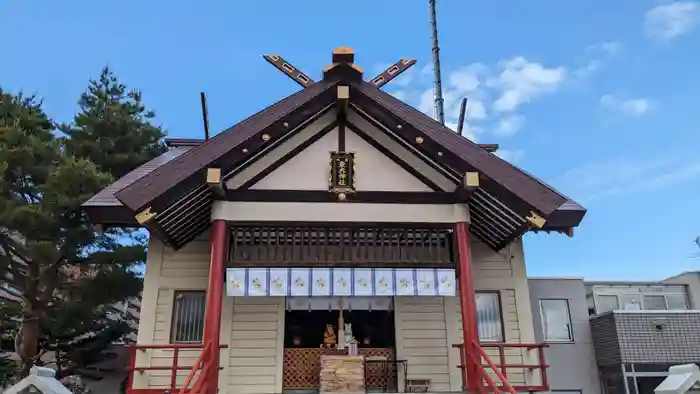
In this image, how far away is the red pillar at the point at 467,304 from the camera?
8.83m

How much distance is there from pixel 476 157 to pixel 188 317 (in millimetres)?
6378

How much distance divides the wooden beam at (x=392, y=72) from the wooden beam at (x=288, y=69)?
4.59ft

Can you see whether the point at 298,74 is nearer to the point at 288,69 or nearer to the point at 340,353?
the point at 288,69

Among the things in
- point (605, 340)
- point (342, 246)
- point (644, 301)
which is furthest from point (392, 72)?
point (644, 301)

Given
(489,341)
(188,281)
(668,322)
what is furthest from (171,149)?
(668,322)

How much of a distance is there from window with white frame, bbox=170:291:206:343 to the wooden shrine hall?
3 centimetres

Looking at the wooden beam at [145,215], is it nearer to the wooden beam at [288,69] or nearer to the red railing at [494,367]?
the wooden beam at [288,69]

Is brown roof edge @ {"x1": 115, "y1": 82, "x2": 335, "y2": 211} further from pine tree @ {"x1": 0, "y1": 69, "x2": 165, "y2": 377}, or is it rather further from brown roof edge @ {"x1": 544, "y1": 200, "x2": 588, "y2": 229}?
pine tree @ {"x1": 0, "y1": 69, "x2": 165, "y2": 377}

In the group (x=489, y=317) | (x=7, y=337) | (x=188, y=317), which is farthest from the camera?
(x=7, y=337)

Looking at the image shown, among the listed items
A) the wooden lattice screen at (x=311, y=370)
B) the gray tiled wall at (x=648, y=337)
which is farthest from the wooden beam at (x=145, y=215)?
the gray tiled wall at (x=648, y=337)

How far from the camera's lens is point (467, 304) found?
9.24 meters

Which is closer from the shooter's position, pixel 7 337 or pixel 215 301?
pixel 215 301

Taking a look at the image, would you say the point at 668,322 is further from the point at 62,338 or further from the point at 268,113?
the point at 62,338

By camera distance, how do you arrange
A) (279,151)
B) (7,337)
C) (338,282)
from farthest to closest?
(7,337) < (279,151) < (338,282)
